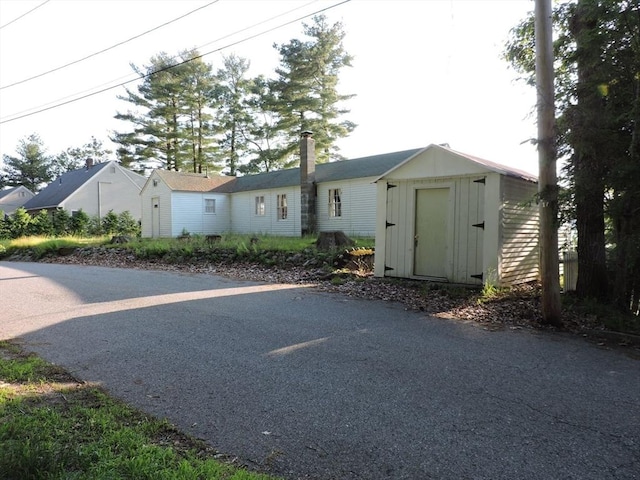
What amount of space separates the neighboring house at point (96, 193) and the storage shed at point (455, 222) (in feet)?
104

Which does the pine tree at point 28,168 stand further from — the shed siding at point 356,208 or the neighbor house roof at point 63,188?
the shed siding at point 356,208

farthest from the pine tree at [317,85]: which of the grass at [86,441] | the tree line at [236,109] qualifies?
the grass at [86,441]

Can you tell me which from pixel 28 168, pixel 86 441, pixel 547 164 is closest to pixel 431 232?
pixel 547 164

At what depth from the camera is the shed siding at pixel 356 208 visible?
797 inches

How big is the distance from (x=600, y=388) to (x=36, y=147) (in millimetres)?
74589

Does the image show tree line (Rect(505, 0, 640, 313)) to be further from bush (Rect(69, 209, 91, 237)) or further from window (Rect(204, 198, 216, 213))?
bush (Rect(69, 209, 91, 237))

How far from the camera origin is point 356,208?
821 inches

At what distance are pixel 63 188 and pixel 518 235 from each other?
3885 cm

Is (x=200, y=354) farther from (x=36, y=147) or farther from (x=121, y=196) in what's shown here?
(x=36, y=147)

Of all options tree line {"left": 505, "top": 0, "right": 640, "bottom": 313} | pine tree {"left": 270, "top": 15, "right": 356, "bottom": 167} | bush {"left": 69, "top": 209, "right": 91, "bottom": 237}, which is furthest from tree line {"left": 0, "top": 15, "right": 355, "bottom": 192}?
tree line {"left": 505, "top": 0, "right": 640, "bottom": 313}

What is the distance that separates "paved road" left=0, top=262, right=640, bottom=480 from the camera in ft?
9.29

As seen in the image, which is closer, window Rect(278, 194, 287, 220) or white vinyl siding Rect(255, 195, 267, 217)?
window Rect(278, 194, 287, 220)

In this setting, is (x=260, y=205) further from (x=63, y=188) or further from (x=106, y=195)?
(x=63, y=188)

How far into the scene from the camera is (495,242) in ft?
28.6
